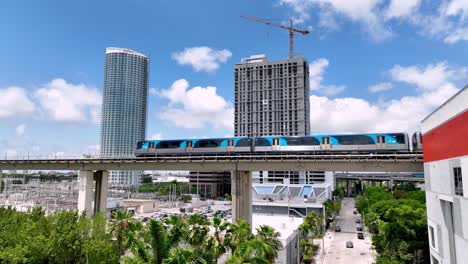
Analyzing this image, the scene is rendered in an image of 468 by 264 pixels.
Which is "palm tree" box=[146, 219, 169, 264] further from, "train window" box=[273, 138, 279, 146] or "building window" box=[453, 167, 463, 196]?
"train window" box=[273, 138, 279, 146]

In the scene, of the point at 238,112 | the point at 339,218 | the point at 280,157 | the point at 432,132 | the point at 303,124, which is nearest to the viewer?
the point at 432,132

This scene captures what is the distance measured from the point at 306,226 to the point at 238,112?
127m

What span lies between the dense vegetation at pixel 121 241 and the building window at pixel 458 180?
13201mm

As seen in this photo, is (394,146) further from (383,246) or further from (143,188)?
(143,188)

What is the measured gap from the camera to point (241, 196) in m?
39.5

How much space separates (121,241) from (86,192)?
884 inches

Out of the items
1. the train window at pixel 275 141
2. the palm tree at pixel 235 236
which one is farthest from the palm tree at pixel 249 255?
the train window at pixel 275 141

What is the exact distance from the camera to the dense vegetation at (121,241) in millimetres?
17344

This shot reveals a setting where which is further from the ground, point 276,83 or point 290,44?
point 290,44

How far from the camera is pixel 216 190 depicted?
16350 centimetres

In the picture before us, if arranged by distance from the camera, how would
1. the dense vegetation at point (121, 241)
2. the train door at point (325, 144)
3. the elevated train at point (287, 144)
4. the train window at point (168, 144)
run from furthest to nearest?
the train window at point (168, 144), the train door at point (325, 144), the elevated train at point (287, 144), the dense vegetation at point (121, 241)

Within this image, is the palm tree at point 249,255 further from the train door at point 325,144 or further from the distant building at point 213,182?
the distant building at point 213,182

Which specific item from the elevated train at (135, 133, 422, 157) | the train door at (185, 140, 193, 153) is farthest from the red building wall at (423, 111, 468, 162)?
the train door at (185, 140, 193, 153)

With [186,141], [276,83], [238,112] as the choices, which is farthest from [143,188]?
[186,141]
